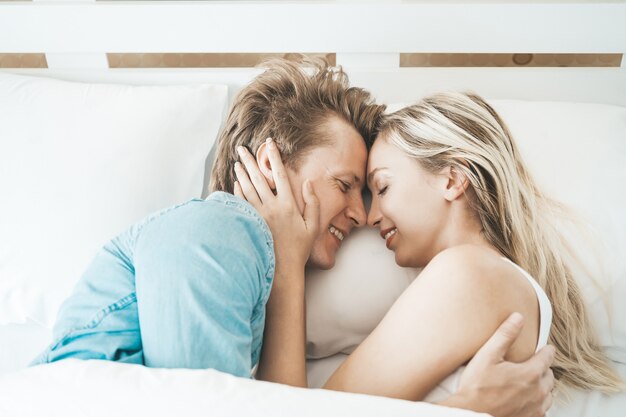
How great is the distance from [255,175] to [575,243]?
0.71 metres

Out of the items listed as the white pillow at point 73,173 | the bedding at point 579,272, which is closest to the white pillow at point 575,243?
the bedding at point 579,272

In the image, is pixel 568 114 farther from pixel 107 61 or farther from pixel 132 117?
pixel 107 61

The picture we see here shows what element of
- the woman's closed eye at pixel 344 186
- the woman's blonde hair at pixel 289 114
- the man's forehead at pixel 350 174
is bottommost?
the woman's closed eye at pixel 344 186

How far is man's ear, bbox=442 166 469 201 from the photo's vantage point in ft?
4.08

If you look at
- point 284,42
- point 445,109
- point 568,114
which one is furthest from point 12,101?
point 568,114

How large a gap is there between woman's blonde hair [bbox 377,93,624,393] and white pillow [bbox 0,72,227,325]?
0.55m

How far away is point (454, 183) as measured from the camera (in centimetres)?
126

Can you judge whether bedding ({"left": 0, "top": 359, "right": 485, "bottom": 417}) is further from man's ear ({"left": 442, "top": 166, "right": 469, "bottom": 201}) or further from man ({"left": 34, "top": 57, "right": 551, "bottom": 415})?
man's ear ({"left": 442, "top": 166, "right": 469, "bottom": 201})

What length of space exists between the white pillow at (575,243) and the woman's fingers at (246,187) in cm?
21

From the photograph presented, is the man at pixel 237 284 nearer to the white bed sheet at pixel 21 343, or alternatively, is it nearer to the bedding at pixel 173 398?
the bedding at pixel 173 398

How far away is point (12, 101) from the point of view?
1533mm

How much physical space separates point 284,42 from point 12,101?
0.70 m

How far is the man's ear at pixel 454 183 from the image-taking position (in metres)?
1.24

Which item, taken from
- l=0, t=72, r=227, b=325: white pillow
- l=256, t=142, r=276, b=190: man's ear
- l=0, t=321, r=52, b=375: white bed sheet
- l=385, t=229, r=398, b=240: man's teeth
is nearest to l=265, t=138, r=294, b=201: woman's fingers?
l=256, t=142, r=276, b=190: man's ear
